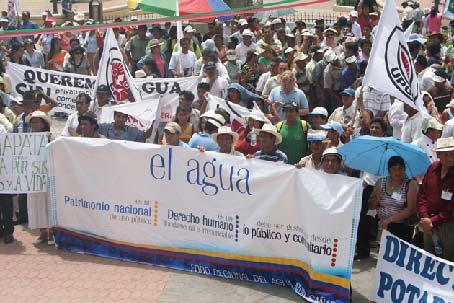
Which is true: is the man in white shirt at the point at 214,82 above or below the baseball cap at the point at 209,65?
below

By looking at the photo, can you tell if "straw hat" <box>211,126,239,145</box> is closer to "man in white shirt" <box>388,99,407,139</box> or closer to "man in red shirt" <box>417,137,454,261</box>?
"man in red shirt" <box>417,137,454,261</box>

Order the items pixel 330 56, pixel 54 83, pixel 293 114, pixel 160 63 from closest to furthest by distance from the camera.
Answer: pixel 293 114
pixel 330 56
pixel 54 83
pixel 160 63

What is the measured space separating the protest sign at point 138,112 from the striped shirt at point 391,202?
333 cm

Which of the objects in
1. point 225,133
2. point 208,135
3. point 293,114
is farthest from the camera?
point 293,114

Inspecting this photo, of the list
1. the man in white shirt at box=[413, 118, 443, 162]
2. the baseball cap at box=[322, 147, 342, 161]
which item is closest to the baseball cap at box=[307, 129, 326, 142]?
the baseball cap at box=[322, 147, 342, 161]

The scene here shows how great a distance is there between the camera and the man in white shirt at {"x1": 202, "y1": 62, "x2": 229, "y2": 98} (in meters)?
12.2

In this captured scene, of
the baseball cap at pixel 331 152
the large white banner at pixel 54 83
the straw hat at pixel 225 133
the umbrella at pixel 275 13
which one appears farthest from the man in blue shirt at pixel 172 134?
the umbrella at pixel 275 13

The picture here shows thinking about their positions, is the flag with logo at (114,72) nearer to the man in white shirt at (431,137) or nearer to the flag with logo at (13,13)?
the man in white shirt at (431,137)

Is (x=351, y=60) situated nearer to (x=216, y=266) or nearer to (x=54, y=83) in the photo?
(x=54, y=83)

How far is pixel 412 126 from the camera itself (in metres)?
9.53

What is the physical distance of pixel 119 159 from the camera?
9.04 m

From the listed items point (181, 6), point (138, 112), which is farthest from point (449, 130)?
point (181, 6)

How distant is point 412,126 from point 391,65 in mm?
1323

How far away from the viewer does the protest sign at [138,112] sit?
10.1 metres
